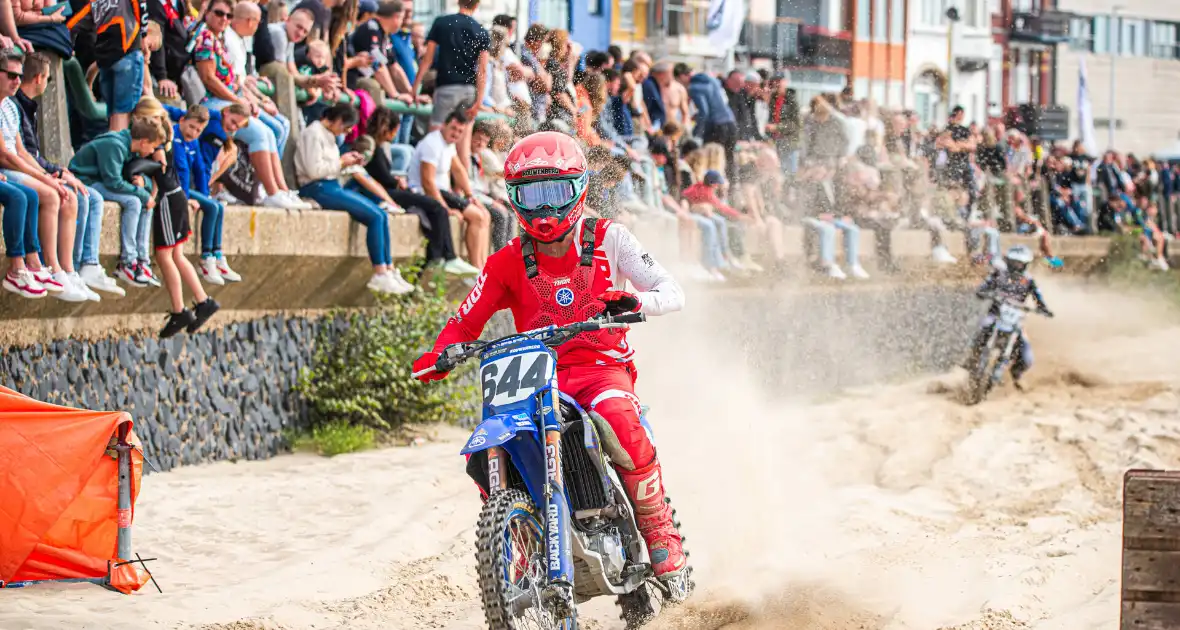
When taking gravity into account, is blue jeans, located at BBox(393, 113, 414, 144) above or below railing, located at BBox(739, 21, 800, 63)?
below

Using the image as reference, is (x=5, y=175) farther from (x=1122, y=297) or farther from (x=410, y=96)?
(x=1122, y=297)

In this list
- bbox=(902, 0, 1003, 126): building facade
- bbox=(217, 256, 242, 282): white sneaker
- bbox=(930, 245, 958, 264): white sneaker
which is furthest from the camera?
bbox=(902, 0, 1003, 126): building facade

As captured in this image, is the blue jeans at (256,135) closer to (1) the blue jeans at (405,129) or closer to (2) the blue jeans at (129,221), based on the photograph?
(2) the blue jeans at (129,221)

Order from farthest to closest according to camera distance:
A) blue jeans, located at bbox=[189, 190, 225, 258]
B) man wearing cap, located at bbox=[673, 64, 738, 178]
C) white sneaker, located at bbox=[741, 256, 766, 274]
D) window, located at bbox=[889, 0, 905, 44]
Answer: window, located at bbox=[889, 0, 905, 44] → man wearing cap, located at bbox=[673, 64, 738, 178] → white sneaker, located at bbox=[741, 256, 766, 274] → blue jeans, located at bbox=[189, 190, 225, 258]

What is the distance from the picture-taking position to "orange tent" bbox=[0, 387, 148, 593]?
7.84 m

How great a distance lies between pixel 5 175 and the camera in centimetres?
923

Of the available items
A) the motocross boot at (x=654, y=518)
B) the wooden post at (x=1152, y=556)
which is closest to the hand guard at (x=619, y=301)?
the motocross boot at (x=654, y=518)

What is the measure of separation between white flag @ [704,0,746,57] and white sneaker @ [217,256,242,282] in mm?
14240

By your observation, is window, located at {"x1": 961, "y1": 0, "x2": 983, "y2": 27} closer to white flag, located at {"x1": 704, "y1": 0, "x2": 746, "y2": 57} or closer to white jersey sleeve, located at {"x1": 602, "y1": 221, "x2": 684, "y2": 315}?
white flag, located at {"x1": 704, "y1": 0, "x2": 746, "y2": 57}

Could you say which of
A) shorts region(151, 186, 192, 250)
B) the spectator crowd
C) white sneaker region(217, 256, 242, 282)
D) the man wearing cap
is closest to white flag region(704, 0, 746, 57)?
the spectator crowd

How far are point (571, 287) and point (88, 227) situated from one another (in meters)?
3.99

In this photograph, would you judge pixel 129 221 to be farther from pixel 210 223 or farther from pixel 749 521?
pixel 749 521

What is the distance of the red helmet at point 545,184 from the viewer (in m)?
6.80

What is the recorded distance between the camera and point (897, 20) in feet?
155
